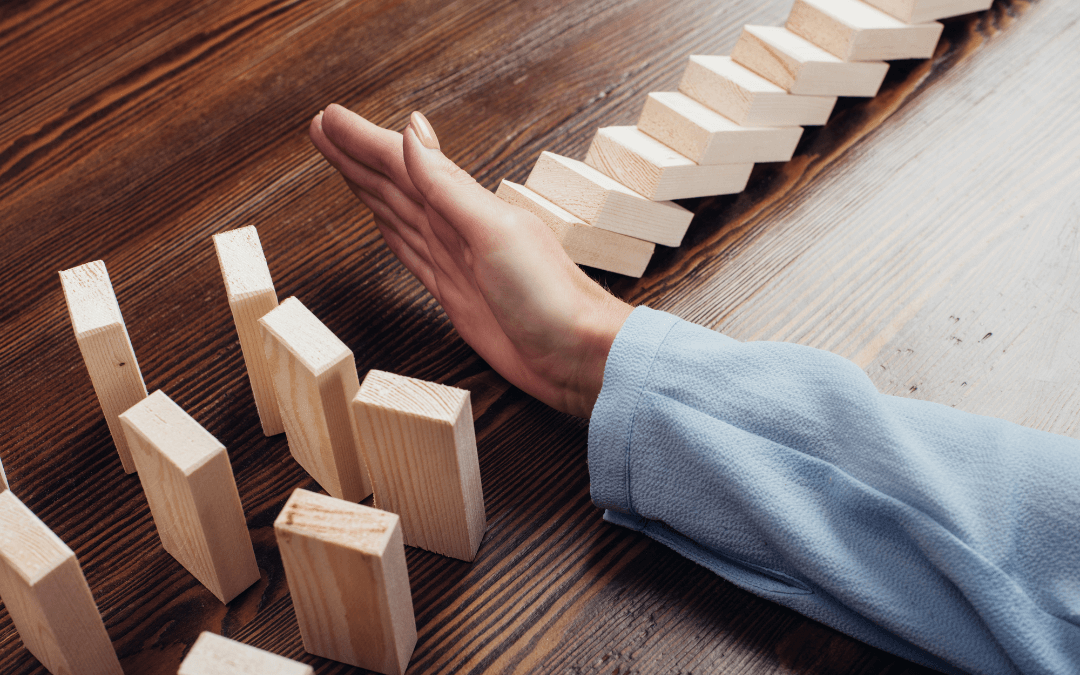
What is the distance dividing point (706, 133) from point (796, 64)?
0.14 m

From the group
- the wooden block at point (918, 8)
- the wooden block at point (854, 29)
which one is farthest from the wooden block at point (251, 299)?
the wooden block at point (918, 8)

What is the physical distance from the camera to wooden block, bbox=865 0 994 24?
3.02 ft

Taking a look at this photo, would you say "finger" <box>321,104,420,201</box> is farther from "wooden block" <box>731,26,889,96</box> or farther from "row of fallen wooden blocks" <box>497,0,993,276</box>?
"wooden block" <box>731,26,889,96</box>

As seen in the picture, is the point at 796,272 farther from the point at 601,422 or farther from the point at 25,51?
the point at 25,51

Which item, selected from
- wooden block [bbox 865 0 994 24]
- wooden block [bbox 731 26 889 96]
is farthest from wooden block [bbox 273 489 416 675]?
wooden block [bbox 865 0 994 24]

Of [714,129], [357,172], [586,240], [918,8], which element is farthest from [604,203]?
[918,8]

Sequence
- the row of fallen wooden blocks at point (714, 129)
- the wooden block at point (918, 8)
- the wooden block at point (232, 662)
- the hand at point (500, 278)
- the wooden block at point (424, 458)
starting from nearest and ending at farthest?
1. the wooden block at point (232, 662)
2. the wooden block at point (424, 458)
3. the hand at point (500, 278)
4. the row of fallen wooden blocks at point (714, 129)
5. the wooden block at point (918, 8)

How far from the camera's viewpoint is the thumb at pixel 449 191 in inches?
27.1

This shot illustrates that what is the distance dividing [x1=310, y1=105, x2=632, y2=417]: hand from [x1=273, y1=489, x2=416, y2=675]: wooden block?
24 cm

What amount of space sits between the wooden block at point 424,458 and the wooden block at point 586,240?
0.89ft

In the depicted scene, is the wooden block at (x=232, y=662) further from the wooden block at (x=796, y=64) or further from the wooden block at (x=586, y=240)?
the wooden block at (x=796, y=64)

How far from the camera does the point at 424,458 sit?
21.3 inches

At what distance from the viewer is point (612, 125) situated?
3.04ft

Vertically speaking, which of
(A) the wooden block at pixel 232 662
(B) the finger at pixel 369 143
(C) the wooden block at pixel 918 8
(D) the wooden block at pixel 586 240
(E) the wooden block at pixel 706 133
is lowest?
(A) the wooden block at pixel 232 662
